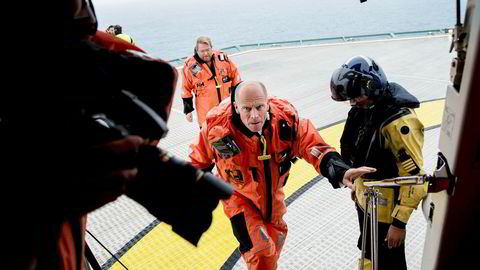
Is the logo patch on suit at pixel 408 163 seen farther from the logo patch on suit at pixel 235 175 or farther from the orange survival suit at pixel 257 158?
the logo patch on suit at pixel 235 175

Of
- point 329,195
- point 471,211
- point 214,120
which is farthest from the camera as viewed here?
point 329,195

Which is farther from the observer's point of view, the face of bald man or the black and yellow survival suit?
the face of bald man

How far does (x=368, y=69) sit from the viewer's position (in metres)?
2.43

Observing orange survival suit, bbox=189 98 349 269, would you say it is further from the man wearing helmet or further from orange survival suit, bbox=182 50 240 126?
orange survival suit, bbox=182 50 240 126

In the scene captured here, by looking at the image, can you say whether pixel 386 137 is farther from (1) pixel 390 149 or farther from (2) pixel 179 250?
(2) pixel 179 250

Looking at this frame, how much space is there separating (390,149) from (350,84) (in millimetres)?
454

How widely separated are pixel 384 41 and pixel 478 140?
1382 centimetres

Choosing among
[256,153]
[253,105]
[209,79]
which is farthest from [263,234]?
[209,79]

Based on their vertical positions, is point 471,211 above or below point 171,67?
below

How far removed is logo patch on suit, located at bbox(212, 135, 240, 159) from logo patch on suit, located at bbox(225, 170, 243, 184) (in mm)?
152

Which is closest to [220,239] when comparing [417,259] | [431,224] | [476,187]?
[417,259]

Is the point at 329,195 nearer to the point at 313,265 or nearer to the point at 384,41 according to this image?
the point at 313,265

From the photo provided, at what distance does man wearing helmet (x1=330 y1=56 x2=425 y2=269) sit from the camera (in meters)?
2.29

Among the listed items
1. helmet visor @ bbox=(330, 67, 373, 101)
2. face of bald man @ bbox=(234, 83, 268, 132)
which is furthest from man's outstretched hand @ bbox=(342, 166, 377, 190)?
face of bald man @ bbox=(234, 83, 268, 132)
